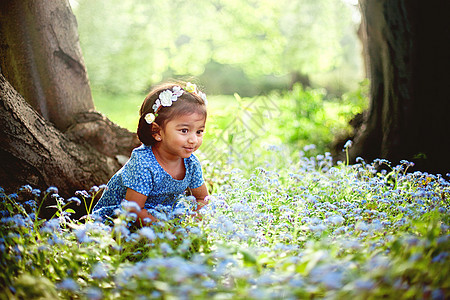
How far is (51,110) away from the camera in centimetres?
351

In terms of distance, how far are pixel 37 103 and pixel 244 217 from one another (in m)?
2.32

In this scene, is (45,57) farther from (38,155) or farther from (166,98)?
(166,98)

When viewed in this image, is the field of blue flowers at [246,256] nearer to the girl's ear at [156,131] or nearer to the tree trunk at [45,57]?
the girl's ear at [156,131]

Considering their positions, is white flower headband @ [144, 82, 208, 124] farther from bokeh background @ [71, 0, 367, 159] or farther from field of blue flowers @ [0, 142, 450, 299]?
bokeh background @ [71, 0, 367, 159]

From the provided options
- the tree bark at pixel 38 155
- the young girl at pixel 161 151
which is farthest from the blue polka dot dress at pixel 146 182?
the tree bark at pixel 38 155

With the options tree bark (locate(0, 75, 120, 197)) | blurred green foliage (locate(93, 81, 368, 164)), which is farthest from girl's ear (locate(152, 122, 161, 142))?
blurred green foliage (locate(93, 81, 368, 164))

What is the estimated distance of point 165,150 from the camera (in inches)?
113

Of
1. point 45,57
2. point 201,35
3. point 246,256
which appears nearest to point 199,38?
point 201,35

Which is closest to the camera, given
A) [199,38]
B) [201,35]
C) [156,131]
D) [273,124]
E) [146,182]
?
[146,182]

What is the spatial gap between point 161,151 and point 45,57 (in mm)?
1486

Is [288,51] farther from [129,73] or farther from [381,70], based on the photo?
[381,70]

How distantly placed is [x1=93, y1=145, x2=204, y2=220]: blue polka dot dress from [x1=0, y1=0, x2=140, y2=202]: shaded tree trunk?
0.53 meters

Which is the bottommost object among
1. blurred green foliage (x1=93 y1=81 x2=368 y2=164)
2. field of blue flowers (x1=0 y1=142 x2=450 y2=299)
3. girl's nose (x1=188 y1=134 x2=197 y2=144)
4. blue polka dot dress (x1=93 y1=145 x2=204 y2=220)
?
field of blue flowers (x1=0 y1=142 x2=450 y2=299)

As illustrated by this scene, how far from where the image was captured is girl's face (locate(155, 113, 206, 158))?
2746mm
